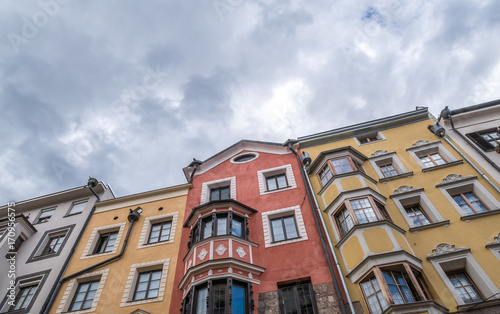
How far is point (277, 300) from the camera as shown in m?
14.8

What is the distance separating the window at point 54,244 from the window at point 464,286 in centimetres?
2420

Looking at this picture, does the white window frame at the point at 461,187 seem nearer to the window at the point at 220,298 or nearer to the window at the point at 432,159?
the window at the point at 432,159

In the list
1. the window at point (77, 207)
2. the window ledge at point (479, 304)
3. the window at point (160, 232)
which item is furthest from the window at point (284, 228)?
the window at point (77, 207)

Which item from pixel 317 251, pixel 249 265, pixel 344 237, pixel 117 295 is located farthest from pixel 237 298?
pixel 117 295

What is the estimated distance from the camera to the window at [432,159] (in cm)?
1970

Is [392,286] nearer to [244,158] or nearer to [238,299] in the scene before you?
[238,299]

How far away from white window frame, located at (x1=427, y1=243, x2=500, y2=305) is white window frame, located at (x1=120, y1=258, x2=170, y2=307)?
13714mm

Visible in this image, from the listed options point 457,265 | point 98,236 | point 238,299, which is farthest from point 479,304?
point 98,236

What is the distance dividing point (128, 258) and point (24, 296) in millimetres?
6806

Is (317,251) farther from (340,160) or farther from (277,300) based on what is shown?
(340,160)

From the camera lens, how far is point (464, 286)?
1328 centimetres

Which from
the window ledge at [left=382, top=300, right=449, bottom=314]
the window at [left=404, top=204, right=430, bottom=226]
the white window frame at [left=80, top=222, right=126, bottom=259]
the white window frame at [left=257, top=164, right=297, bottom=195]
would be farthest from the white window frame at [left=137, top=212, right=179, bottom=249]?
the window at [left=404, top=204, right=430, bottom=226]

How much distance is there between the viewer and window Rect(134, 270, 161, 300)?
1706 cm

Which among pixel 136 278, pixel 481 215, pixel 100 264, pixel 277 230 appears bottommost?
pixel 481 215
